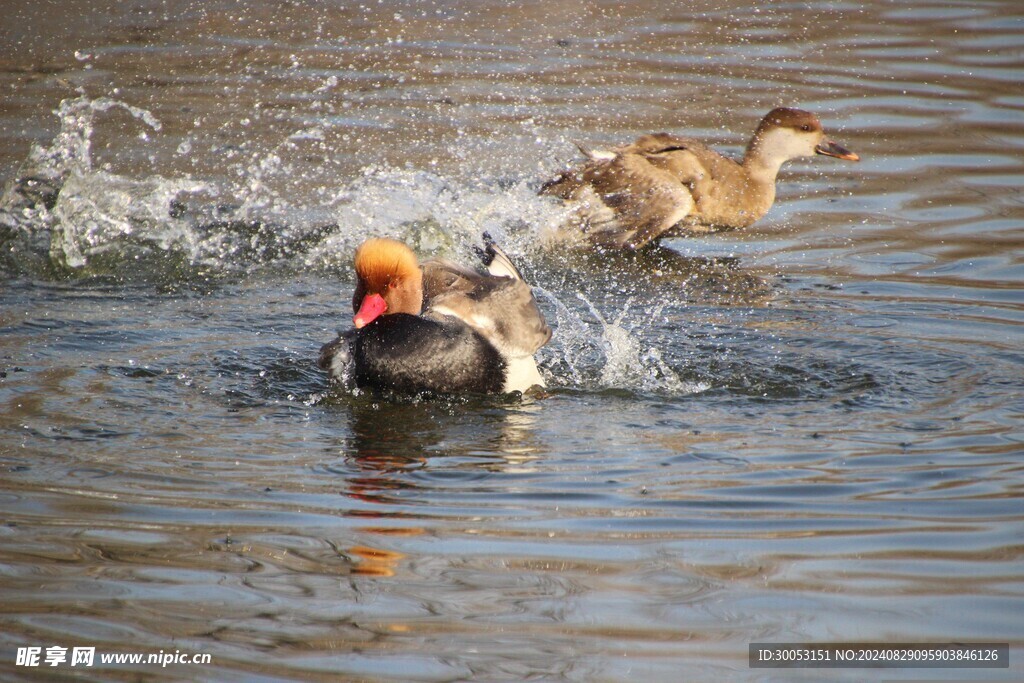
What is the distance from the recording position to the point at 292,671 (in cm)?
299

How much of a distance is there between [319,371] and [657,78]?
6.67 metres

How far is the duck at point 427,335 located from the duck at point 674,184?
7.59ft

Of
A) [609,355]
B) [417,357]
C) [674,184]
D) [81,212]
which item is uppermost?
[674,184]

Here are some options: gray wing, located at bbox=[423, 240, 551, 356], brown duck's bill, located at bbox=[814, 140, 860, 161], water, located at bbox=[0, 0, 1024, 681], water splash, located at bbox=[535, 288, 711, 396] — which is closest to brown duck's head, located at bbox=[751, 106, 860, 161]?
brown duck's bill, located at bbox=[814, 140, 860, 161]

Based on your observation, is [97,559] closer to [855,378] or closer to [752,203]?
[855,378]

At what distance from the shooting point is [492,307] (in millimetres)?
5773

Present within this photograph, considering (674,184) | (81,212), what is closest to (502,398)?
(674,184)

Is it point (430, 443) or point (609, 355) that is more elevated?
point (609, 355)

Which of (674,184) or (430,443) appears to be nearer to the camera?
(430,443)

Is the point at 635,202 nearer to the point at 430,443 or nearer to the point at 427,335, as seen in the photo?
the point at 427,335

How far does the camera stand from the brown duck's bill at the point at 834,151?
28.2ft

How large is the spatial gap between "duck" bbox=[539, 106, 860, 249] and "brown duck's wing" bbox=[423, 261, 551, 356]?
84.1 inches

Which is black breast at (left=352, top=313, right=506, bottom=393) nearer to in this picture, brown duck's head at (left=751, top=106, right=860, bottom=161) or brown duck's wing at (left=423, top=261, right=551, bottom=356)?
brown duck's wing at (left=423, top=261, right=551, bottom=356)

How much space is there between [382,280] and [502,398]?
0.76 meters
